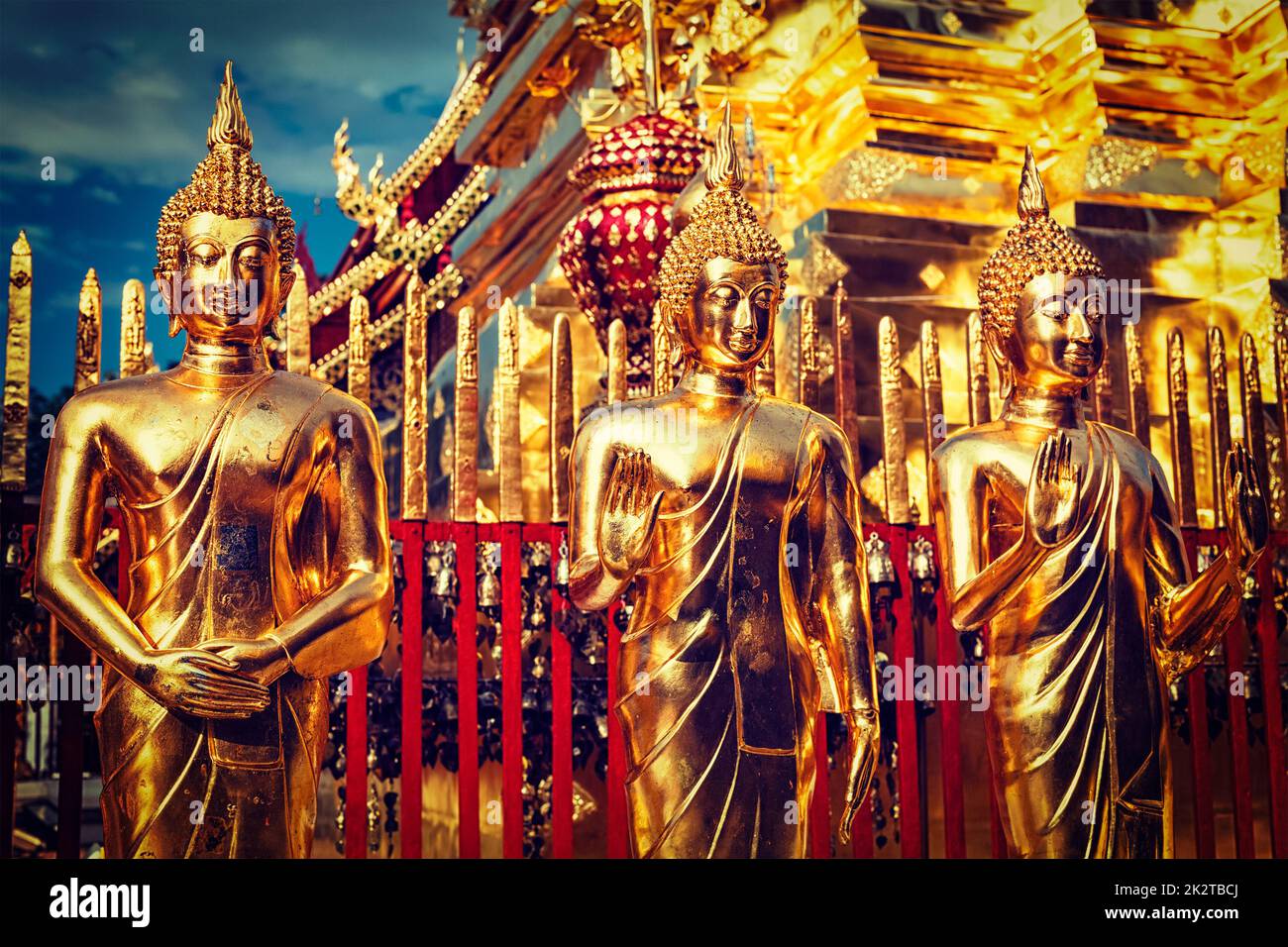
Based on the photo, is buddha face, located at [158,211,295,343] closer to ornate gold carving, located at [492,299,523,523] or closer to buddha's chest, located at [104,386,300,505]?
buddha's chest, located at [104,386,300,505]

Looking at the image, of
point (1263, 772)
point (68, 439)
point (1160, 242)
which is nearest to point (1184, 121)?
point (1160, 242)

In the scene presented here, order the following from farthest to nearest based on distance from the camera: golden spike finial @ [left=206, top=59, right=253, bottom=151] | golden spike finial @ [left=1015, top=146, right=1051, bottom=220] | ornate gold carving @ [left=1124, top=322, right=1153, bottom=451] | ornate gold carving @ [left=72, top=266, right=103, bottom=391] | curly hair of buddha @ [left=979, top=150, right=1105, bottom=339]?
ornate gold carving @ [left=1124, top=322, right=1153, bottom=451] < golden spike finial @ [left=1015, top=146, right=1051, bottom=220] < curly hair of buddha @ [left=979, top=150, right=1105, bottom=339] < ornate gold carving @ [left=72, top=266, right=103, bottom=391] < golden spike finial @ [left=206, top=59, right=253, bottom=151]

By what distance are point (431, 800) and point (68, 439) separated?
2911 mm

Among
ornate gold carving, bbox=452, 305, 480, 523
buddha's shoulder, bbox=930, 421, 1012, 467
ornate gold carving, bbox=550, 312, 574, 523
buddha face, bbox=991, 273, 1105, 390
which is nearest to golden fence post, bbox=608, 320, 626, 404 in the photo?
ornate gold carving, bbox=550, 312, 574, 523

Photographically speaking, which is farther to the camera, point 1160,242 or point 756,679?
point 1160,242

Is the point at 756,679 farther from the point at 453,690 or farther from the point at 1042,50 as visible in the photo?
the point at 1042,50

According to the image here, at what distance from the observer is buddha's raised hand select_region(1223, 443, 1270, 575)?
529 centimetres

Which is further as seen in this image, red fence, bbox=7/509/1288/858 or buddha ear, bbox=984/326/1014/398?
buddha ear, bbox=984/326/1014/398

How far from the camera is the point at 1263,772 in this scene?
6.83 m

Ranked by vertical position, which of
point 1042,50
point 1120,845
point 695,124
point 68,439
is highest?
point 1042,50

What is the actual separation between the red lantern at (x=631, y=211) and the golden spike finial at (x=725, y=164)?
3.47 ft

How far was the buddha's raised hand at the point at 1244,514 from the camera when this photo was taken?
208 inches

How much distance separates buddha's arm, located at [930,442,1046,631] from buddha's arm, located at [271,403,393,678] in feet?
5.47

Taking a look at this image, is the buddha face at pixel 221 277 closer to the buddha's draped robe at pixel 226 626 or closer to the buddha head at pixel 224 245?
the buddha head at pixel 224 245
